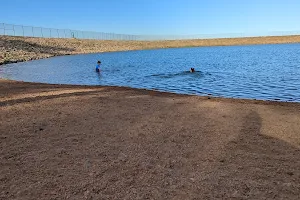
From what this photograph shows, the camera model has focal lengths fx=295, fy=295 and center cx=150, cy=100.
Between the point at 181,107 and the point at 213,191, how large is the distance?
258 inches

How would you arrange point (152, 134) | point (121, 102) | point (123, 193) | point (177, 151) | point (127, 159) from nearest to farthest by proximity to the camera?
point (123, 193), point (127, 159), point (177, 151), point (152, 134), point (121, 102)

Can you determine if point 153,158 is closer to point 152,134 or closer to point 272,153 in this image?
point 152,134

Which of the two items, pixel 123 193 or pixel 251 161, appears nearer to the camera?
pixel 123 193

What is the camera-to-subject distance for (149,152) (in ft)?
21.2

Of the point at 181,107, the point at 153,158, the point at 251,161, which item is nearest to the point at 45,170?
the point at 153,158

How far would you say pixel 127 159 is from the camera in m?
6.09

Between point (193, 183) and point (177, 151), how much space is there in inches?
59.7

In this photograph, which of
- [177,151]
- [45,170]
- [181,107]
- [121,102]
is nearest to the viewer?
[45,170]

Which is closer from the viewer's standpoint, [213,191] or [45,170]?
[213,191]

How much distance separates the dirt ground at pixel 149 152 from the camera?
4.84m

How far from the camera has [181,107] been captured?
36.8 ft

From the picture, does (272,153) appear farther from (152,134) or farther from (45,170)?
(45,170)

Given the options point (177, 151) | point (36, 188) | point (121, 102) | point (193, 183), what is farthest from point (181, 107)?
point (36, 188)

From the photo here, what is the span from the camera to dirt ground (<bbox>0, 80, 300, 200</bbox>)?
484 centimetres
